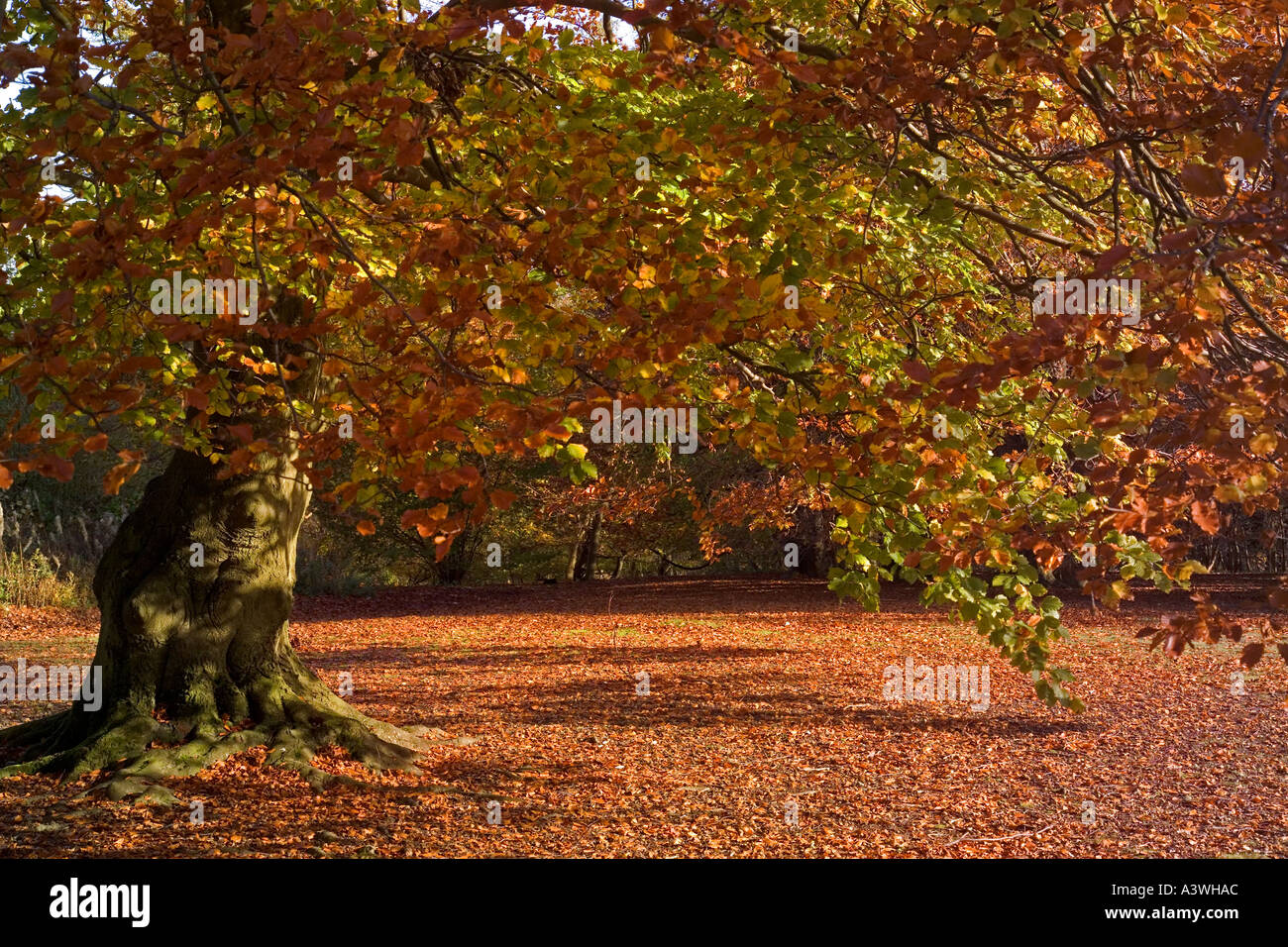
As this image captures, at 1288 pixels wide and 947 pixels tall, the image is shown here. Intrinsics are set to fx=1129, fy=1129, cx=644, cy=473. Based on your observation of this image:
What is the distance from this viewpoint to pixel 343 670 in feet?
38.0

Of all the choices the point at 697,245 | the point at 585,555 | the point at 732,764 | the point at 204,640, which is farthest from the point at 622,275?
the point at 585,555

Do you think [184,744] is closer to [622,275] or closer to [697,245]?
[622,275]

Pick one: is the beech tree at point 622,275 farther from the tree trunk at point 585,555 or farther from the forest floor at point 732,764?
the tree trunk at point 585,555

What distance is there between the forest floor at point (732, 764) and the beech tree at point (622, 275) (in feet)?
2.60

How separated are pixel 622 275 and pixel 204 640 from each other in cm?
440

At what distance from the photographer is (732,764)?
7.58m

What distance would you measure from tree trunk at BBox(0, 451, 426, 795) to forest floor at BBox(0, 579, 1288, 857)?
1.12 ft

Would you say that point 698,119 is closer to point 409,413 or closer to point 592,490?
point 409,413

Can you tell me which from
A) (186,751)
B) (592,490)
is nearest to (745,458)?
(592,490)

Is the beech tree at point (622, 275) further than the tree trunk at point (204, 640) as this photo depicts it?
No

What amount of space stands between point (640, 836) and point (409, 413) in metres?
3.09

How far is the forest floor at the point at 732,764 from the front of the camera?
5.84 metres

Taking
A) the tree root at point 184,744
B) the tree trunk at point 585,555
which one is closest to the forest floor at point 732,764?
the tree root at point 184,744

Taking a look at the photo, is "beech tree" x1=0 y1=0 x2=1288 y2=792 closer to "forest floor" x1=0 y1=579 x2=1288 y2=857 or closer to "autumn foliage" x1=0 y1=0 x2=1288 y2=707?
"autumn foliage" x1=0 y1=0 x2=1288 y2=707
